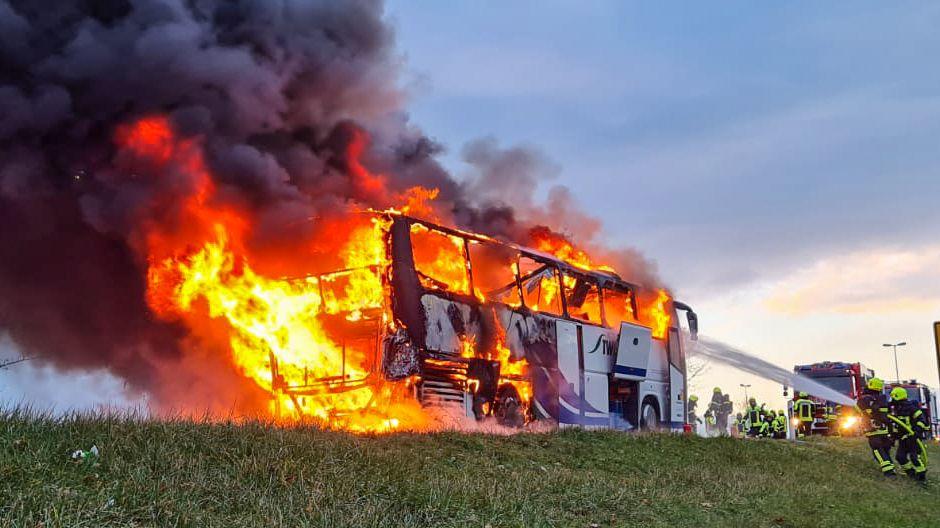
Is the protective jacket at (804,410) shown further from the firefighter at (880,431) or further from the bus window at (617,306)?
the firefighter at (880,431)

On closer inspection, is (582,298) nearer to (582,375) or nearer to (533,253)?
(582,375)

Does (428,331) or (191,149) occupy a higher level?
(191,149)

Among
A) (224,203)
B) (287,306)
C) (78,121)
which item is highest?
(78,121)

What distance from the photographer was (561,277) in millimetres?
14398

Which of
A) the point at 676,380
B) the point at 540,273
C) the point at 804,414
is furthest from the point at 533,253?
the point at 804,414

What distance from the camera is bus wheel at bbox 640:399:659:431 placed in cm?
1594

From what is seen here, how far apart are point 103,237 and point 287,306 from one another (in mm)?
3781

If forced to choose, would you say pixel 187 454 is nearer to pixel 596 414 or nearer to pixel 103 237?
pixel 103 237

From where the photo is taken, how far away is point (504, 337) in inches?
491

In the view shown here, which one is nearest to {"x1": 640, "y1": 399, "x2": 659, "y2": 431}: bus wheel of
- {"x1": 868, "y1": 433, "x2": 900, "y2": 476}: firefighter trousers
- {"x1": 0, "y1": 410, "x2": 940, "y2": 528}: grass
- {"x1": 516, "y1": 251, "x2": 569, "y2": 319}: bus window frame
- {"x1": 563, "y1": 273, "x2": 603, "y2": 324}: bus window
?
{"x1": 563, "y1": 273, "x2": 603, "y2": 324}: bus window

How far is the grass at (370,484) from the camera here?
4695mm

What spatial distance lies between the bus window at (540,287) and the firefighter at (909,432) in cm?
557

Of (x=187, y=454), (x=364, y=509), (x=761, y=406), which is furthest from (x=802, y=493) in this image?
(x=761, y=406)

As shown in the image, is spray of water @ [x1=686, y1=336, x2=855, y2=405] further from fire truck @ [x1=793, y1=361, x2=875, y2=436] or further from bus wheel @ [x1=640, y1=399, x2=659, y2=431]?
fire truck @ [x1=793, y1=361, x2=875, y2=436]
